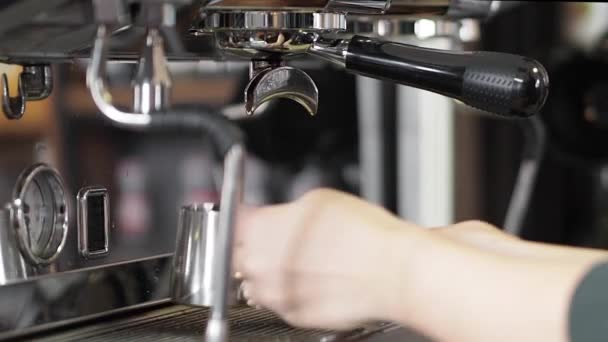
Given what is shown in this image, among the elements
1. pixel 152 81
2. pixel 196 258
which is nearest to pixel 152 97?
pixel 152 81

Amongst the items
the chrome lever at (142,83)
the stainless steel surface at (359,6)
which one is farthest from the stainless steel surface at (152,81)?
the stainless steel surface at (359,6)

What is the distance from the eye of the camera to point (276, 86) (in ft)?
2.01

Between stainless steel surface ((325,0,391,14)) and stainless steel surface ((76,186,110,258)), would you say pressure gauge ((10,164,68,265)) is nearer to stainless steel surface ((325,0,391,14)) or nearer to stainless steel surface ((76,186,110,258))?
stainless steel surface ((76,186,110,258))

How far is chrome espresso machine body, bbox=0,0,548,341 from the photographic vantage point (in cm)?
50

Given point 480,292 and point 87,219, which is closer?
point 480,292

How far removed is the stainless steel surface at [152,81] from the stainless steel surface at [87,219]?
0.16 m

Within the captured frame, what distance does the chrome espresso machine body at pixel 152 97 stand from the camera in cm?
50

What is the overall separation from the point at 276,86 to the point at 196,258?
0.11 metres

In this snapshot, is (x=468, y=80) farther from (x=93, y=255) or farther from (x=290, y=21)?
(x=93, y=255)

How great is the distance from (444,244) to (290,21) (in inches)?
5.6

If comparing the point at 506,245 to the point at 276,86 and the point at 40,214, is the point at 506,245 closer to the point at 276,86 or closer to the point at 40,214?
the point at 276,86

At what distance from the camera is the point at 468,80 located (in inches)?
22.1

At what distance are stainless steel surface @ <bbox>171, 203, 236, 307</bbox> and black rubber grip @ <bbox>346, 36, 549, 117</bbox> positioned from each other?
117mm

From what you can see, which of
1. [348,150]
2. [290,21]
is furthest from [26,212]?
[348,150]
